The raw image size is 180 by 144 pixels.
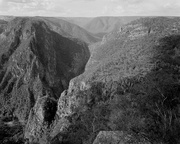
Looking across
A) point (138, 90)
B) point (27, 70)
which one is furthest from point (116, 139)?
point (27, 70)

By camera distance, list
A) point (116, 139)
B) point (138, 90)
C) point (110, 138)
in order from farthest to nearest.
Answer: point (138, 90)
point (110, 138)
point (116, 139)

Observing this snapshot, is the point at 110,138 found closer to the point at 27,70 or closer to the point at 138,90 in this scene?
the point at 138,90

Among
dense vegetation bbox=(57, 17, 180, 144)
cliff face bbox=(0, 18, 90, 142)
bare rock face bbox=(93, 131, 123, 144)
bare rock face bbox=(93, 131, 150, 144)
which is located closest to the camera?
bare rock face bbox=(93, 131, 150, 144)

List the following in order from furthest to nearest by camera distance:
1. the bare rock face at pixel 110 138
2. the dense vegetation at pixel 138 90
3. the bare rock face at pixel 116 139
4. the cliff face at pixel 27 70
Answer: the cliff face at pixel 27 70 < the dense vegetation at pixel 138 90 < the bare rock face at pixel 110 138 < the bare rock face at pixel 116 139

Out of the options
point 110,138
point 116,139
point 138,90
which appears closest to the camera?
point 116,139

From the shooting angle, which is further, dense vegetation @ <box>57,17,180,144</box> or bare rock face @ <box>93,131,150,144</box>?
dense vegetation @ <box>57,17,180,144</box>

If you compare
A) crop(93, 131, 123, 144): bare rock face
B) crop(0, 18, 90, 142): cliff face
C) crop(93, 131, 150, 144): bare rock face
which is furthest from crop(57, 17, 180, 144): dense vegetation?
crop(0, 18, 90, 142): cliff face

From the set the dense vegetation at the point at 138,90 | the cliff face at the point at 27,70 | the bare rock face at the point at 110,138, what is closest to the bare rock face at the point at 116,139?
the bare rock face at the point at 110,138

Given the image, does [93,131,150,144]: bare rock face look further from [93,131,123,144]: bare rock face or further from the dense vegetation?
the dense vegetation

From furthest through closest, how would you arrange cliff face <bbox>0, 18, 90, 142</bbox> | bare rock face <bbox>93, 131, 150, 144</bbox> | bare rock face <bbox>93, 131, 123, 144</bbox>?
1. cliff face <bbox>0, 18, 90, 142</bbox>
2. bare rock face <bbox>93, 131, 123, 144</bbox>
3. bare rock face <bbox>93, 131, 150, 144</bbox>

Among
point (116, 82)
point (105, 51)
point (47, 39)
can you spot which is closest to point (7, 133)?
point (116, 82)

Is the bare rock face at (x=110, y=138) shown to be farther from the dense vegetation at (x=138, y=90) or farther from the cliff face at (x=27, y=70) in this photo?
the cliff face at (x=27, y=70)
